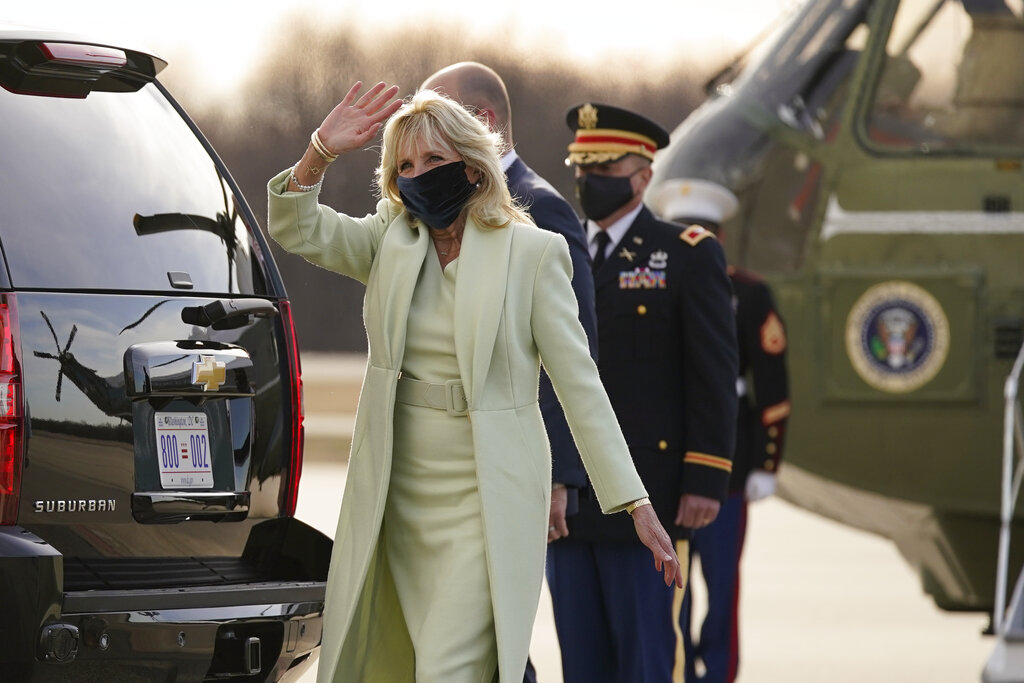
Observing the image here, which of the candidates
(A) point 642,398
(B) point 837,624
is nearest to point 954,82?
(B) point 837,624

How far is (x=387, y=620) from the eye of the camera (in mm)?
3717

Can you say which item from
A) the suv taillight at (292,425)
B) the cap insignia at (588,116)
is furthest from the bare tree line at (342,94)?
the suv taillight at (292,425)

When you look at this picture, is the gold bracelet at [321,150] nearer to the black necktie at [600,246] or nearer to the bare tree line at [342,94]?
the black necktie at [600,246]

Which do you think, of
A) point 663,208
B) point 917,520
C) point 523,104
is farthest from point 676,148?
point 523,104

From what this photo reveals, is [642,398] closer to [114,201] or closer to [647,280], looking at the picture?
[647,280]

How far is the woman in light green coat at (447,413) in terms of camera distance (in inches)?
142

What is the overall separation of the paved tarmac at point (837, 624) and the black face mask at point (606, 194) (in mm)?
1180

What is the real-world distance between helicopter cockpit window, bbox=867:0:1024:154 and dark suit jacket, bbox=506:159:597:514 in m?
3.61

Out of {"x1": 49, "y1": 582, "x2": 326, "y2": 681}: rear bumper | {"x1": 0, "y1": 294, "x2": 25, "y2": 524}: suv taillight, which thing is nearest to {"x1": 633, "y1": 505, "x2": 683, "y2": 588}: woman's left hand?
{"x1": 49, "y1": 582, "x2": 326, "y2": 681}: rear bumper

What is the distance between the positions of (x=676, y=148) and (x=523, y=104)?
23715 mm

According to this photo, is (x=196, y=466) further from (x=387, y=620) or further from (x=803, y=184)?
(x=803, y=184)

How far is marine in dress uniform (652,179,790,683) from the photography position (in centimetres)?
666

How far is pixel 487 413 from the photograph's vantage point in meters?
3.63

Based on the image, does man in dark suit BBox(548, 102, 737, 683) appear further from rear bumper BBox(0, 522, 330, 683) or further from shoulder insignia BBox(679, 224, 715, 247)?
rear bumper BBox(0, 522, 330, 683)
